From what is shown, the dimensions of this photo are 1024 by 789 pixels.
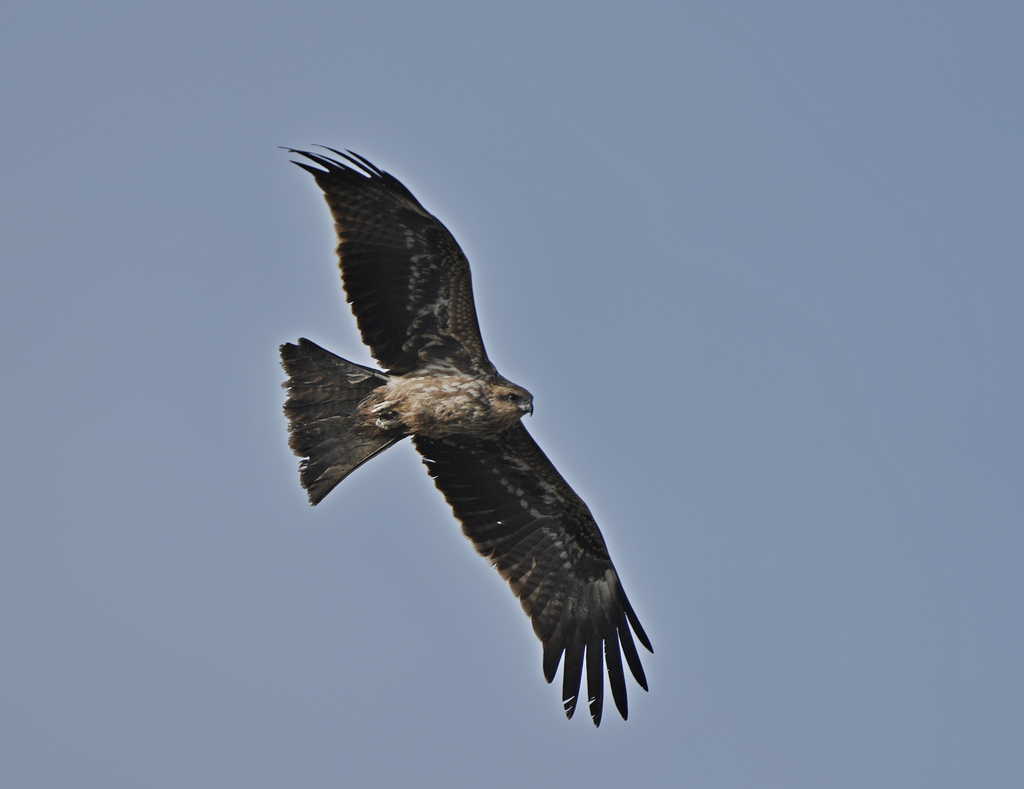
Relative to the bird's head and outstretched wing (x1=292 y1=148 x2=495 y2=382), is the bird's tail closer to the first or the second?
outstretched wing (x1=292 y1=148 x2=495 y2=382)

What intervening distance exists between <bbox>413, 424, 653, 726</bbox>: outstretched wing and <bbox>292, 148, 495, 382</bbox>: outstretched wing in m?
1.09

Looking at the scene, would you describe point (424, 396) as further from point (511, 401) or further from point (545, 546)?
point (545, 546)

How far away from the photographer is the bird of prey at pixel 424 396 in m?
10.7

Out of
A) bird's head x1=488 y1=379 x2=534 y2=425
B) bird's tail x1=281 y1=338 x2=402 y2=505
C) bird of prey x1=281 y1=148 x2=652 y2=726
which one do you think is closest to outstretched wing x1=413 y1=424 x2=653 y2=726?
bird of prey x1=281 y1=148 x2=652 y2=726

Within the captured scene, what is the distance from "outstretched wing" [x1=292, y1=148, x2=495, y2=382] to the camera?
1066cm

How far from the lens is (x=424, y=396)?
1095cm

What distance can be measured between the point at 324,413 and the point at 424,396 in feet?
2.84

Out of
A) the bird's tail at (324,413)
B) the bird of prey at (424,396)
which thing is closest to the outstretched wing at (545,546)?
the bird of prey at (424,396)

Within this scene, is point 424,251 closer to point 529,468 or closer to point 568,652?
point 529,468

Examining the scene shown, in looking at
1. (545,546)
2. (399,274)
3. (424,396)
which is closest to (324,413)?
(424,396)

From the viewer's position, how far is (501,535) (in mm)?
12211

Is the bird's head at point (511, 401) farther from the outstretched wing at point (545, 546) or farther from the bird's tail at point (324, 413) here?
the bird's tail at point (324, 413)

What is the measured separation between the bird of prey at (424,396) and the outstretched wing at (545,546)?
0.04 ft

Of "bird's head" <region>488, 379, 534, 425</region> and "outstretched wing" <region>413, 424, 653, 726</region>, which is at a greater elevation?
"bird's head" <region>488, 379, 534, 425</region>
